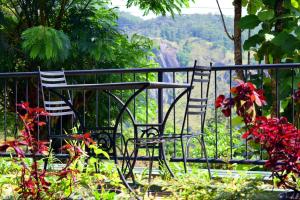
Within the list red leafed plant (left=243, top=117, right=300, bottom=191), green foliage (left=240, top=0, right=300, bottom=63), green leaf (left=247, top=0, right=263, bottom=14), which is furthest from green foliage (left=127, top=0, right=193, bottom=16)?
red leafed plant (left=243, top=117, right=300, bottom=191)

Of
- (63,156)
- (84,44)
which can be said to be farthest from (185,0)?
(63,156)

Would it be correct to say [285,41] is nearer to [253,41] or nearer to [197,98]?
[253,41]

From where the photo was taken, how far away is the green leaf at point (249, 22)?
834 centimetres

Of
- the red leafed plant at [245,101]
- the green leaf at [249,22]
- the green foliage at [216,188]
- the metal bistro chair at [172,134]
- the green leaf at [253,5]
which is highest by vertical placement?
the green leaf at [253,5]

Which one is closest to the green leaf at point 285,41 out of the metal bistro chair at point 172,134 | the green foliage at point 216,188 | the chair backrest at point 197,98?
the metal bistro chair at point 172,134

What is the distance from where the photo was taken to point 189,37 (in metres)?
63.5

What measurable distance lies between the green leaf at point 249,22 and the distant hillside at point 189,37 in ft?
162

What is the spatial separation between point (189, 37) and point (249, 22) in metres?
55.4

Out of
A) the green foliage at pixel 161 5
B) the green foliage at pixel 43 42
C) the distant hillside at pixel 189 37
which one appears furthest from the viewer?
the distant hillside at pixel 189 37

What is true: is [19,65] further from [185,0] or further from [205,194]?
[205,194]

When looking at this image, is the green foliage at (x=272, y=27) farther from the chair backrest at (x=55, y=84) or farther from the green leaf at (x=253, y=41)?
the chair backrest at (x=55, y=84)

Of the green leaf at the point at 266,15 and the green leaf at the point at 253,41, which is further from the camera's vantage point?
the green leaf at the point at 253,41

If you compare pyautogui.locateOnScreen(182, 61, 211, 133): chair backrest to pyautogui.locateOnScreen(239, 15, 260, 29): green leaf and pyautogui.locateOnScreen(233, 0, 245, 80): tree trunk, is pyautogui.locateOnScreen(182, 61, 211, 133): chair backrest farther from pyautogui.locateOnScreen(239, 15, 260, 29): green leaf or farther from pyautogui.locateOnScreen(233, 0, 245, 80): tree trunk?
pyautogui.locateOnScreen(233, 0, 245, 80): tree trunk

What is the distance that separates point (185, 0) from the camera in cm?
1466
